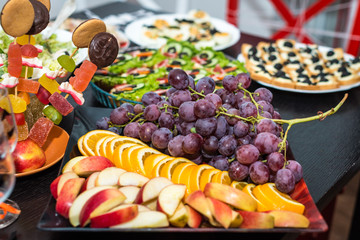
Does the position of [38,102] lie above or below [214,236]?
above

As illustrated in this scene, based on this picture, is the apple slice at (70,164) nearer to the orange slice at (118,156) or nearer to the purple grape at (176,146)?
the orange slice at (118,156)

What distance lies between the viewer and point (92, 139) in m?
0.98

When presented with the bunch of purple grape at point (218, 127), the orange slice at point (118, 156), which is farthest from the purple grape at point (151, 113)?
the orange slice at point (118, 156)

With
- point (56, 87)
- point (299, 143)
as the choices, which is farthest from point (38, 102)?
point (299, 143)

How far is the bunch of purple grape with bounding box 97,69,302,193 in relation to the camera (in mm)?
839

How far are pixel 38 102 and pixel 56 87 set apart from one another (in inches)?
4.2

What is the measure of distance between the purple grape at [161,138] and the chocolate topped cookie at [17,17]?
1.23ft

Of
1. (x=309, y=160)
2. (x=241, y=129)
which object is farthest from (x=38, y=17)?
(x=309, y=160)

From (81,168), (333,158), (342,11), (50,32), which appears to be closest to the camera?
(81,168)

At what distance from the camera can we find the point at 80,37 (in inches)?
35.4

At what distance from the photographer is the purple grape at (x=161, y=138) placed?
3.05ft

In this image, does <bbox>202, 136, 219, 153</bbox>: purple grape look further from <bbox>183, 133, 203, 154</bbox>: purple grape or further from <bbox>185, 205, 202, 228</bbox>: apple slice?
<bbox>185, 205, 202, 228</bbox>: apple slice

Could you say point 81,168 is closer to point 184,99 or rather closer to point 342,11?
point 184,99

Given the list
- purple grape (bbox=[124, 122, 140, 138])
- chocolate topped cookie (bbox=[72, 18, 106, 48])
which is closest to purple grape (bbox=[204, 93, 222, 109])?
purple grape (bbox=[124, 122, 140, 138])
